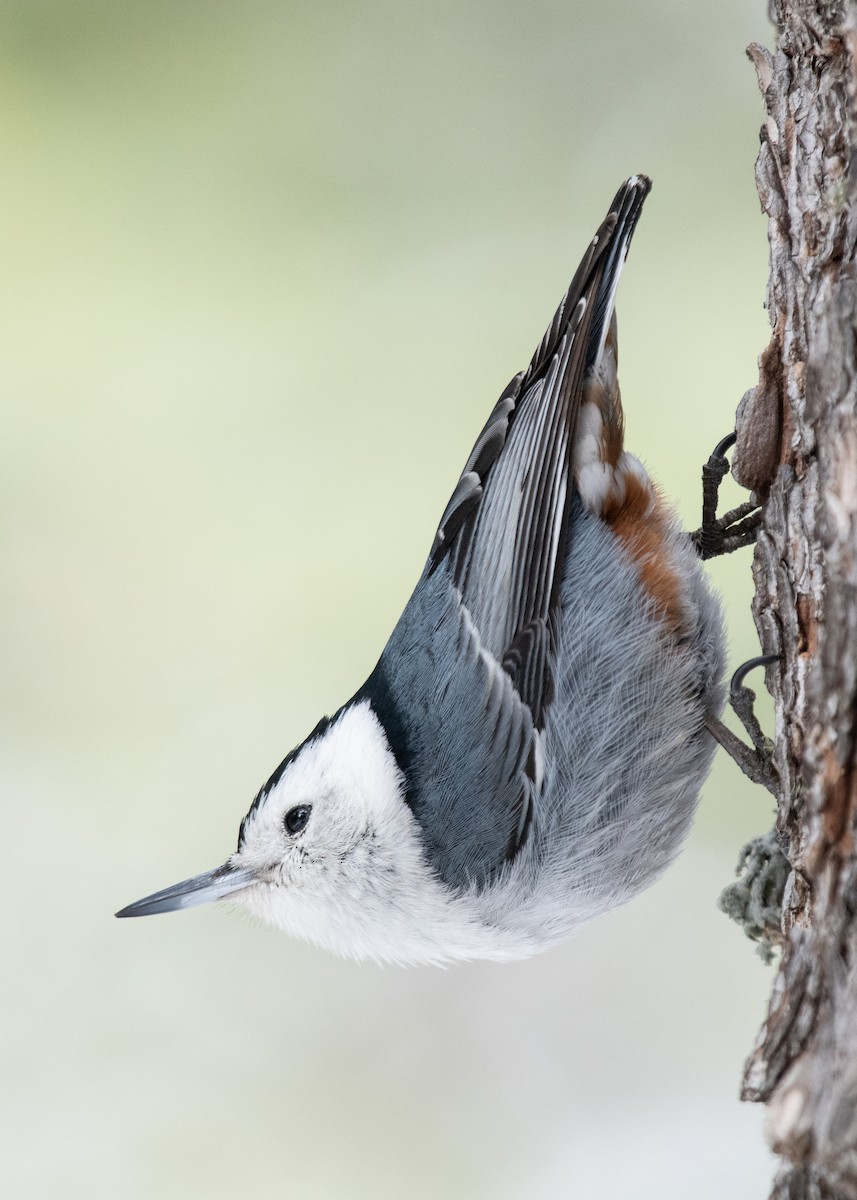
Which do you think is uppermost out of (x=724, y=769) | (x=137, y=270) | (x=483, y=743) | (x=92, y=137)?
(x=92, y=137)

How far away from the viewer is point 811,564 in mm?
1382

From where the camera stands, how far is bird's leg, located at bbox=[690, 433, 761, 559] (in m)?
1.92

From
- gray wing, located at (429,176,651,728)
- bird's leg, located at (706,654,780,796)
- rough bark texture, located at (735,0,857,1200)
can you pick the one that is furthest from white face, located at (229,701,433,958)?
rough bark texture, located at (735,0,857,1200)

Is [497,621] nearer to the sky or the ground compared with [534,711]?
nearer to the sky

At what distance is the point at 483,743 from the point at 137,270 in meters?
1.68

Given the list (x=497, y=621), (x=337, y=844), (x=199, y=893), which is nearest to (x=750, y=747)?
(x=497, y=621)

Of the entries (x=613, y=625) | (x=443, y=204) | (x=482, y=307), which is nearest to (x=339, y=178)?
(x=443, y=204)

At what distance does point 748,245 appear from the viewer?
2637mm

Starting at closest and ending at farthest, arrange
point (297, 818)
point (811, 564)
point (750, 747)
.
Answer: point (811, 564) → point (750, 747) → point (297, 818)

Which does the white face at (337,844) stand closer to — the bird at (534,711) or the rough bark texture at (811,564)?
the bird at (534,711)

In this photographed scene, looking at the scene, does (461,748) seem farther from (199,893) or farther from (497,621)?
(199,893)

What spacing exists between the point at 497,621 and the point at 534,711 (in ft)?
0.53

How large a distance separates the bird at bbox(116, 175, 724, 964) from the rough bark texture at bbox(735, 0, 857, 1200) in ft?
0.98

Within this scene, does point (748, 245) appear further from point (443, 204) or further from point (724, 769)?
point (724, 769)
